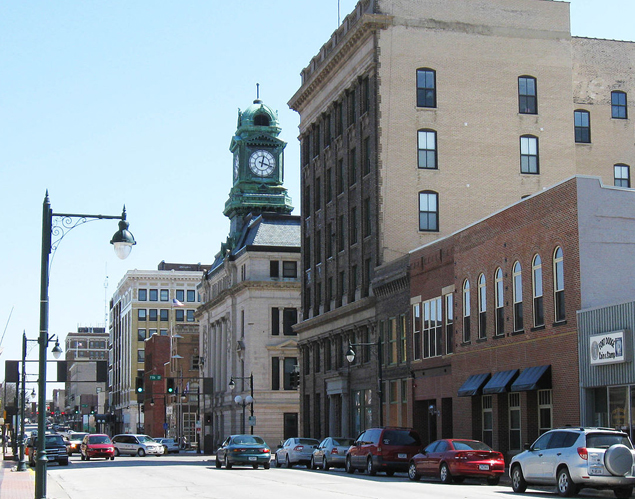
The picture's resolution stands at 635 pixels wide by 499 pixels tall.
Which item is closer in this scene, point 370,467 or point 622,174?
point 370,467

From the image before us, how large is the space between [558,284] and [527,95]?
2617cm

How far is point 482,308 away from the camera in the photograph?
Answer: 43500 mm

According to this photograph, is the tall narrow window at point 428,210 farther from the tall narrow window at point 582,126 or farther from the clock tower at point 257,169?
the clock tower at point 257,169

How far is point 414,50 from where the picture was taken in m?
59.8

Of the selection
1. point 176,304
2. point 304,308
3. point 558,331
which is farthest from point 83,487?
point 176,304

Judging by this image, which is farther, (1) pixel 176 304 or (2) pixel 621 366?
(1) pixel 176 304

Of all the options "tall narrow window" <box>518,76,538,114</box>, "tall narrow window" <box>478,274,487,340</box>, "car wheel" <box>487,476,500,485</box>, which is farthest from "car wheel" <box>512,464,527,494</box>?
"tall narrow window" <box>518,76,538,114</box>

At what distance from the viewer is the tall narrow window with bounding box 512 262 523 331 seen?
39.6 meters

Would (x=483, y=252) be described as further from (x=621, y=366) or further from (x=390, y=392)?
(x=390, y=392)

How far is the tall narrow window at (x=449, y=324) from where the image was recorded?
46.9 metres

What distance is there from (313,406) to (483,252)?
1253 inches

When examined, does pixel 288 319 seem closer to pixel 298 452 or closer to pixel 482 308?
pixel 298 452

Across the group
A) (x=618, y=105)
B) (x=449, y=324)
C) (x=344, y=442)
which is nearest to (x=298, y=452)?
(x=344, y=442)

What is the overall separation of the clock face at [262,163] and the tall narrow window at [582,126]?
46.6 meters
